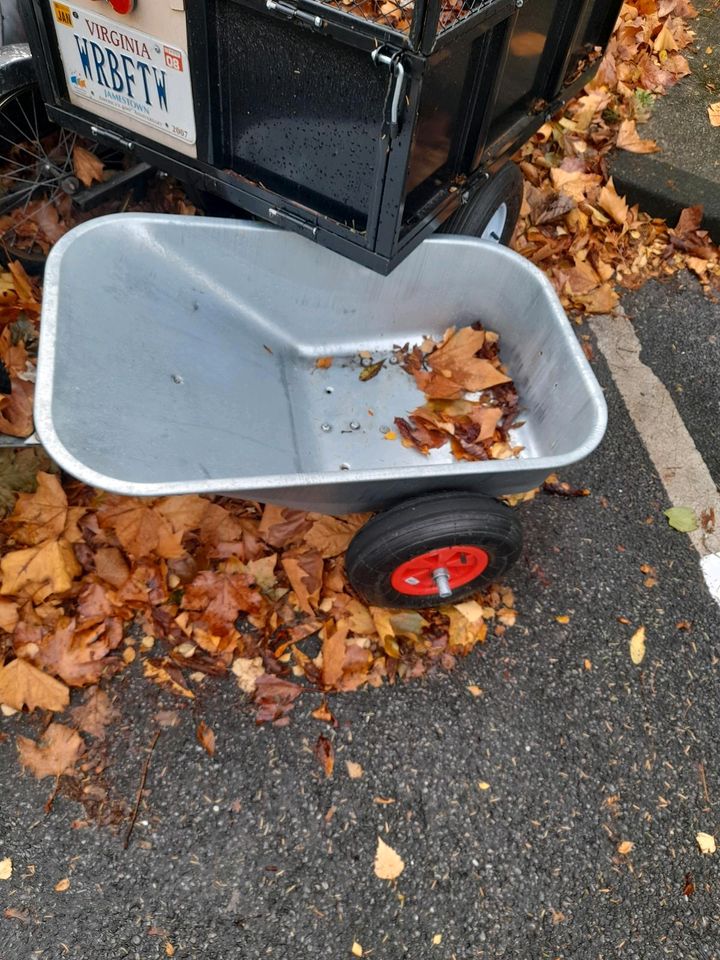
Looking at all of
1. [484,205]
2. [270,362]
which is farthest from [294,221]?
[484,205]

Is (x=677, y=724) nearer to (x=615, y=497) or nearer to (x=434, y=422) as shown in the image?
(x=615, y=497)

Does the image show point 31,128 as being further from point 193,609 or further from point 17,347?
point 193,609

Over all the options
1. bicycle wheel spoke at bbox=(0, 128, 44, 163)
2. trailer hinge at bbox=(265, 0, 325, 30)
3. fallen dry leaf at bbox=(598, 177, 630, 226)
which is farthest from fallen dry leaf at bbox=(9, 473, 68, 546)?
fallen dry leaf at bbox=(598, 177, 630, 226)

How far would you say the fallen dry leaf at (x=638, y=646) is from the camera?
7.30 feet

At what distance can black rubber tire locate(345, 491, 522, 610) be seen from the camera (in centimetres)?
179

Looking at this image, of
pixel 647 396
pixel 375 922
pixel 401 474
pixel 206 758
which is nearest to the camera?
pixel 401 474

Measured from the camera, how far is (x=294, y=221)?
199 cm

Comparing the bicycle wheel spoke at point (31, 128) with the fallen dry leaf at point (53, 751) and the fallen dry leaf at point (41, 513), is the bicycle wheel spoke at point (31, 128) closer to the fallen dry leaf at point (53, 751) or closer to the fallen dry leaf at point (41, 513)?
the fallen dry leaf at point (41, 513)

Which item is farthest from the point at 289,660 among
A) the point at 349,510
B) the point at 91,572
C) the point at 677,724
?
the point at 677,724

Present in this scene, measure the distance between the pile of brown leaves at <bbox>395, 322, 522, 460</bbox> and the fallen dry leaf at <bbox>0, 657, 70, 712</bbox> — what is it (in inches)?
50.5

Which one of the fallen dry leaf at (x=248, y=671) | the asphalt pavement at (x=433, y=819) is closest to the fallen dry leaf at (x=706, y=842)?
the asphalt pavement at (x=433, y=819)

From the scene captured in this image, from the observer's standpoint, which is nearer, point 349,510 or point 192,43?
point 192,43

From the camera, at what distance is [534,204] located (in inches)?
130

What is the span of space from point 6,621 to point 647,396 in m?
2.51
